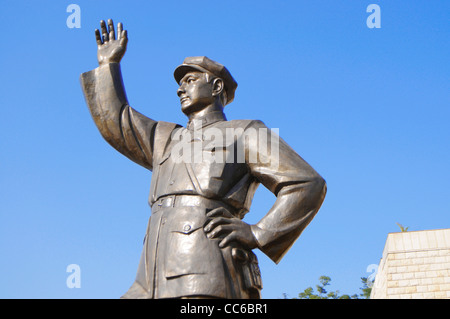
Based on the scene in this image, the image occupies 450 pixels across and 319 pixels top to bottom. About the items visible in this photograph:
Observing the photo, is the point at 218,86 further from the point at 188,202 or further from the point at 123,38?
the point at 188,202

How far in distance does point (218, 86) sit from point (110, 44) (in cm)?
114

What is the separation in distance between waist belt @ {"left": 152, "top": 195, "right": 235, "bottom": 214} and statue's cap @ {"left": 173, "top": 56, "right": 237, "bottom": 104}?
1309 millimetres

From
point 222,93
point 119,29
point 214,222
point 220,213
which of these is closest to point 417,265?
point 222,93

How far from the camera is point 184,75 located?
5699 mm

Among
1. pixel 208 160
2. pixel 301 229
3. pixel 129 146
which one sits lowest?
pixel 301 229

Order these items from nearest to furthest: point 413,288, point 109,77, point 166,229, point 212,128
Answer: point 166,229 → point 212,128 → point 109,77 → point 413,288

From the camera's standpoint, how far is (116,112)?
5.59 m

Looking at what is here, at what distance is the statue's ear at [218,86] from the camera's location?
560 centimetres

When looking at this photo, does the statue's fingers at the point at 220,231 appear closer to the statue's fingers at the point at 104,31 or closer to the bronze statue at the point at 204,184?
the bronze statue at the point at 204,184

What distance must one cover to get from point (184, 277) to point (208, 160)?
1.00 metres

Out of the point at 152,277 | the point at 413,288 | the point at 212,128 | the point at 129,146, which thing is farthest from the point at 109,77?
the point at 413,288

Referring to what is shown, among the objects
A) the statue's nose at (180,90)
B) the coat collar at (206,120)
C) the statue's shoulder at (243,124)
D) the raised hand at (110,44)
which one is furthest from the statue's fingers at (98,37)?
the statue's shoulder at (243,124)

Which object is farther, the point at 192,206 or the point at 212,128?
the point at 212,128
